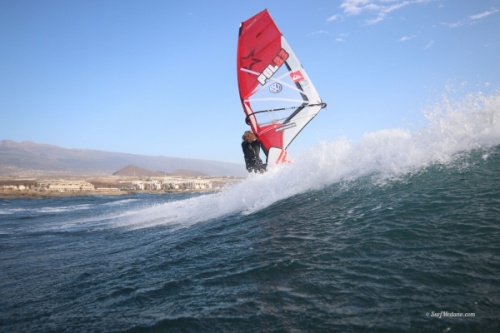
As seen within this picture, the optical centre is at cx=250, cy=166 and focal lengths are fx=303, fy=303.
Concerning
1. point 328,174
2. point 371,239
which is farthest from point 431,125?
point 371,239

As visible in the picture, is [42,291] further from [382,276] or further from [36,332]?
[382,276]

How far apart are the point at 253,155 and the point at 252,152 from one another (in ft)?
0.35

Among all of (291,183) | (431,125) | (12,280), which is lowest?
(12,280)

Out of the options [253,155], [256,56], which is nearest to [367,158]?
[253,155]

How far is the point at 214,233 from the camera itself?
584cm

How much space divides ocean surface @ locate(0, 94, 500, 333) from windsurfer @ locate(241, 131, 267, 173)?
9.82 feet

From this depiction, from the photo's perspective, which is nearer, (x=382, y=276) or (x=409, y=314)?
(x=409, y=314)

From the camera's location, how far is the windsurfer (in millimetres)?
10141

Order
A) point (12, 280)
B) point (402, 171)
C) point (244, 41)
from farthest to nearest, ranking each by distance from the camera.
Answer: point (244, 41), point (402, 171), point (12, 280)

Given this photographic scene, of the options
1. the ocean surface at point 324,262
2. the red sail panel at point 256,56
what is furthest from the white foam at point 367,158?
the red sail panel at point 256,56

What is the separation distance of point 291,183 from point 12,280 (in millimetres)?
6111

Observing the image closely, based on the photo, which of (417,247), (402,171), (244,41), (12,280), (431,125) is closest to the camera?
(417,247)

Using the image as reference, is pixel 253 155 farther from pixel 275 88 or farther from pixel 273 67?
pixel 273 67

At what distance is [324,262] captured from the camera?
11.0 ft
